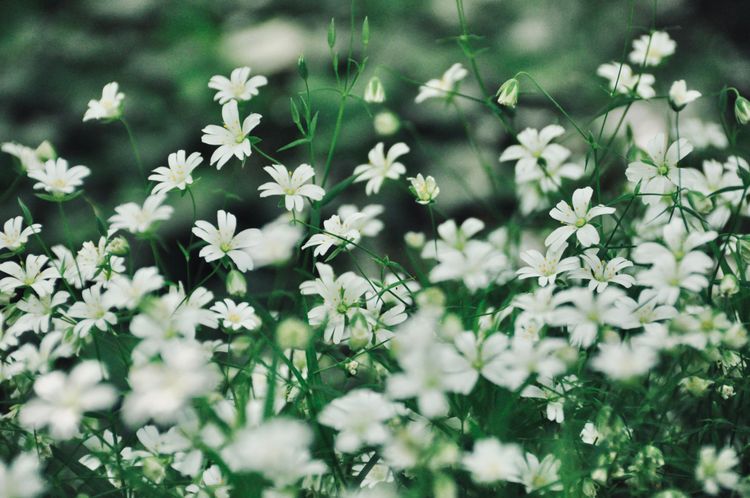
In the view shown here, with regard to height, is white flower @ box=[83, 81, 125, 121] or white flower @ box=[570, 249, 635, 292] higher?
white flower @ box=[83, 81, 125, 121]

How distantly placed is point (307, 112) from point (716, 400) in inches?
17.4

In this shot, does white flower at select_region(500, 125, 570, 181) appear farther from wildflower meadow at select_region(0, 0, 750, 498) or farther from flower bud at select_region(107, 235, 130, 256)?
flower bud at select_region(107, 235, 130, 256)

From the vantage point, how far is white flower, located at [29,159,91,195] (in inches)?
25.3

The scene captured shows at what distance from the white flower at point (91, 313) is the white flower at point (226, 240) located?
0.09 metres

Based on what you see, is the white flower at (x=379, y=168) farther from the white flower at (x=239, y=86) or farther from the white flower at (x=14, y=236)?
the white flower at (x=14, y=236)

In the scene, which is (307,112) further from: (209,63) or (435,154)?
(209,63)

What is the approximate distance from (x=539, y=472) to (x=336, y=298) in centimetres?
21

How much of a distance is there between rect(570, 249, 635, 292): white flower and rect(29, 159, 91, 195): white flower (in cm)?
42

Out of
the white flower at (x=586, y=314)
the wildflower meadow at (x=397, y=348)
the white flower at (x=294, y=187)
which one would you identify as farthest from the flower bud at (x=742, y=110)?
the white flower at (x=294, y=187)

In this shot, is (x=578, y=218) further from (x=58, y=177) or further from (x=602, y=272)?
(x=58, y=177)

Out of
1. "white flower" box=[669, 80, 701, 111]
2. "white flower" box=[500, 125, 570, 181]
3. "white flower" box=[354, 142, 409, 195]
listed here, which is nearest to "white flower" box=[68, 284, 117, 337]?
"white flower" box=[354, 142, 409, 195]

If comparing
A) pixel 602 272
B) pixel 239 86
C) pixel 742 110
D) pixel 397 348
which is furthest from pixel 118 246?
pixel 742 110

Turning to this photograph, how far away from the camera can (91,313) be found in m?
0.60

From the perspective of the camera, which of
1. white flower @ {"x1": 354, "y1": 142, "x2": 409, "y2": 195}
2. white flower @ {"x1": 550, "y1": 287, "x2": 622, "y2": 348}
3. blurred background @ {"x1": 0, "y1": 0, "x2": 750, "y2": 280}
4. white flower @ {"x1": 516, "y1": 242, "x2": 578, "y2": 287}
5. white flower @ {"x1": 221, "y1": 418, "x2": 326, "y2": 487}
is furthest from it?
blurred background @ {"x1": 0, "y1": 0, "x2": 750, "y2": 280}
